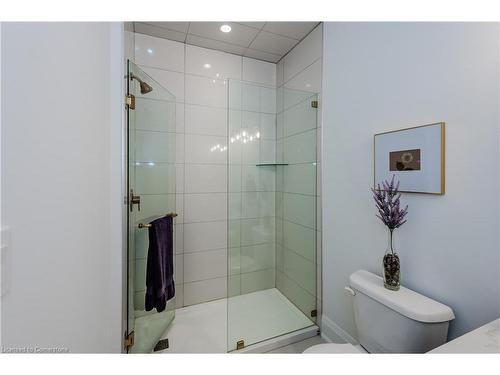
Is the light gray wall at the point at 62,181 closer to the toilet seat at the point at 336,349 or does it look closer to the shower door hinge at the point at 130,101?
the shower door hinge at the point at 130,101

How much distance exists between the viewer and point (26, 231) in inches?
23.6

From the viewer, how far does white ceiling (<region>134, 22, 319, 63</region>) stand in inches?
67.2

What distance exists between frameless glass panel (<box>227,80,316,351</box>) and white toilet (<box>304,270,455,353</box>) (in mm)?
680

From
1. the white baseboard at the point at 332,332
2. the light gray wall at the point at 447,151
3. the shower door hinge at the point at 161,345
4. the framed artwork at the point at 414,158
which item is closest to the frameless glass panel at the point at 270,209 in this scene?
the white baseboard at the point at 332,332

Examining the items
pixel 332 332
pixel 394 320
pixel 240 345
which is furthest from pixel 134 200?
pixel 332 332

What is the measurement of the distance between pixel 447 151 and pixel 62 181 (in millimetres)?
1482

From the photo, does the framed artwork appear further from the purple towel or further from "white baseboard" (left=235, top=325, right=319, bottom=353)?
the purple towel

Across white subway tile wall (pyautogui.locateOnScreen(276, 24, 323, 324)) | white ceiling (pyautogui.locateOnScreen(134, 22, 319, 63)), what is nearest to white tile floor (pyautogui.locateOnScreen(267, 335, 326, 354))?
white subway tile wall (pyautogui.locateOnScreen(276, 24, 323, 324))

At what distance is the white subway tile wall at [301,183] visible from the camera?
175 centimetres

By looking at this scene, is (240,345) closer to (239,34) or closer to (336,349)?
(336,349)

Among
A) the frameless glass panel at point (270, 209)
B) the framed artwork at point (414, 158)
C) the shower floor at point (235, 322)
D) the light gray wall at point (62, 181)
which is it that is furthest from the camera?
the frameless glass panel at point (270, 209)

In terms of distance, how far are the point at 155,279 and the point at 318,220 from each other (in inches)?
48.3

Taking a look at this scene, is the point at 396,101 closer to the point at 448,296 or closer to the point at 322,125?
the point at 322,125

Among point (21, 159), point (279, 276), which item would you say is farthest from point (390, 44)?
point (279, 276)
